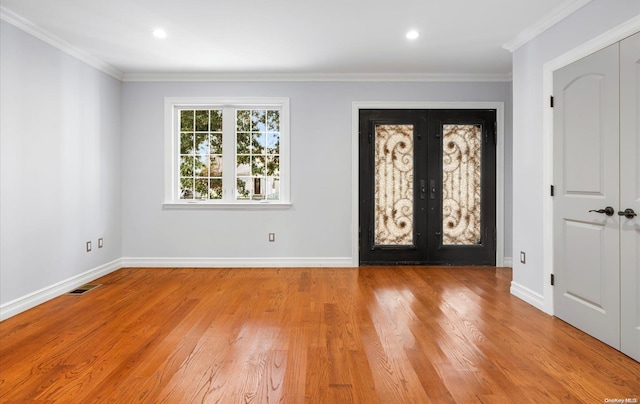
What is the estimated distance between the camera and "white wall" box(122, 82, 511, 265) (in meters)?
5.18

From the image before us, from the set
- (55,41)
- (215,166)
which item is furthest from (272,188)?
(55,41)

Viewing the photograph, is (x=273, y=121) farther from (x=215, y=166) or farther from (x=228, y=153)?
(x=215, y=166)

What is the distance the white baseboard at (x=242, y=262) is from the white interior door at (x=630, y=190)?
3.14m

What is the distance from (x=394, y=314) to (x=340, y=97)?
3.09 metres

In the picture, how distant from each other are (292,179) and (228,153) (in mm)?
960

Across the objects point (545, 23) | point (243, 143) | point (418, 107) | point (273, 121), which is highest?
point (545, 23)

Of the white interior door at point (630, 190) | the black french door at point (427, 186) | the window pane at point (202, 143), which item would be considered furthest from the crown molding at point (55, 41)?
the white interior door at point (630, 190)

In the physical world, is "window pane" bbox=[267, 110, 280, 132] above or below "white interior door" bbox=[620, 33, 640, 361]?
above

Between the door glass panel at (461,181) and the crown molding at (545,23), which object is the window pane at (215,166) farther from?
the crown molding at (545,23)

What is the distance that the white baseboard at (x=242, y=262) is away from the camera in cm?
519

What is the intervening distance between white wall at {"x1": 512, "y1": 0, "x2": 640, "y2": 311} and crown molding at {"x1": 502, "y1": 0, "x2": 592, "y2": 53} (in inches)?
1.6

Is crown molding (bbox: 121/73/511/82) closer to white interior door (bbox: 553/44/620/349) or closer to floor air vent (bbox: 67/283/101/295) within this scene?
white interior door (bbox: 553/44/620/349)

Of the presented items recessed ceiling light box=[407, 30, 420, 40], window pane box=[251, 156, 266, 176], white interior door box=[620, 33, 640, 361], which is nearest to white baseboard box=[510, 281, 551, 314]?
white interior door box=[620, 33, 640, 361]

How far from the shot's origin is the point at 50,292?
3.78 meters
